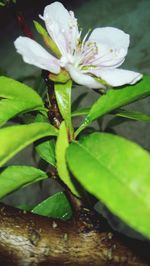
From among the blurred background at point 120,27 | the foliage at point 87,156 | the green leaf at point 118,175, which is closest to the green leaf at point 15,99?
the foliage at point 87,156

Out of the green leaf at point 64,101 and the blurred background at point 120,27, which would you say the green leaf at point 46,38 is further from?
the blurred background at point 120,27

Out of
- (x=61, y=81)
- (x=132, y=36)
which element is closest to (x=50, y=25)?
(x=61, y=81)

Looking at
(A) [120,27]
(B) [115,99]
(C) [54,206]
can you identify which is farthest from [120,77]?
(A) [120,27]

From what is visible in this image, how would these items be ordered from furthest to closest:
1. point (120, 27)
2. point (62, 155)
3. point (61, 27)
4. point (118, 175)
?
1. point (120, 27)
2. point (61, 27)
3. point (62, 155)
4. point (118, 175)

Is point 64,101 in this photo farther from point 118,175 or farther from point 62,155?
point 118,175

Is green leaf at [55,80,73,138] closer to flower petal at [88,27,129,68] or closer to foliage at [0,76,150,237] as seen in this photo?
foliage at [0,76,150,237]

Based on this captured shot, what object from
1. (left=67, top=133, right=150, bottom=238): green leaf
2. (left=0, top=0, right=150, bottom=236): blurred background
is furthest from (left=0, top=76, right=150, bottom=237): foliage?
(left=0, top=0, right=150, bottom=236): blurred background
